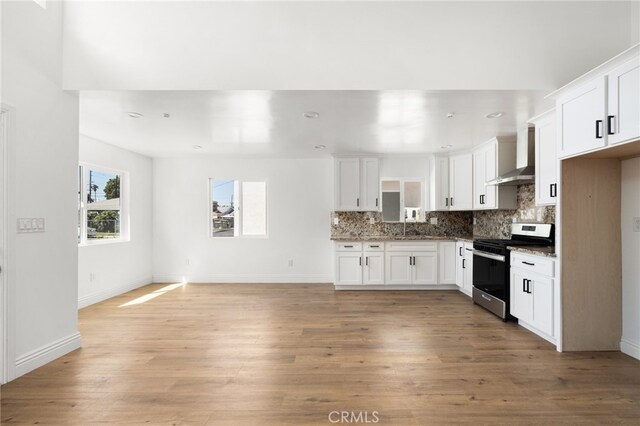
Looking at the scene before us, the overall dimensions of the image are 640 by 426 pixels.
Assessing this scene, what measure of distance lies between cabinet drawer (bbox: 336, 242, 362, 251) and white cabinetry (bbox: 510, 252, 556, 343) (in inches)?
93.3

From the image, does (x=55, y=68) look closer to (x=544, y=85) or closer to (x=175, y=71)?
(x=175, y=71)

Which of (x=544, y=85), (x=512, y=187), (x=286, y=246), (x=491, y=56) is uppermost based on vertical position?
(x=491, y=56)

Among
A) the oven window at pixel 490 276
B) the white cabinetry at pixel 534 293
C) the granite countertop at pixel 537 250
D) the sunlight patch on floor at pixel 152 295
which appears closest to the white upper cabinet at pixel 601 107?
the granite countertop at pixel 537 250

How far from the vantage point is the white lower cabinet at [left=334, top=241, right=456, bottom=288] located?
5.48 metres

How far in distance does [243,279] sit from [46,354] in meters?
3.55

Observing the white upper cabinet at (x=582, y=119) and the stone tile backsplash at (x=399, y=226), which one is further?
the stone tile backsplash at (x=399, y=226)

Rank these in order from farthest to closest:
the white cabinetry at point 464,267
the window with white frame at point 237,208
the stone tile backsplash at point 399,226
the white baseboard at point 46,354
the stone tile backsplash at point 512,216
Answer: the window with white frame at point 237,208 → the stone tile backsplash at point 399,226 → the white cabinetry at point 464,267 → the stone tile backsplash at point 512,216 → the white baseboard at point 46,354

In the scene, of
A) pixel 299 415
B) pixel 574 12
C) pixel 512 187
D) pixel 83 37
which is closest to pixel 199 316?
pixel 299 415

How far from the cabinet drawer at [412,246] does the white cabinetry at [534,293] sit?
176 cm

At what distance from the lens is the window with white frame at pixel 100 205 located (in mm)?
4617

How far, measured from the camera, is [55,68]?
2.81m

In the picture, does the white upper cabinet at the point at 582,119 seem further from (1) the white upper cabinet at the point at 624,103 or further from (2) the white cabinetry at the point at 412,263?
(2) the white cabinetry at the point at 412,263

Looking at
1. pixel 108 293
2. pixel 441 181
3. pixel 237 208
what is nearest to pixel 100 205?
pixel 108 293

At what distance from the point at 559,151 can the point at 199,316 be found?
4330 mm
